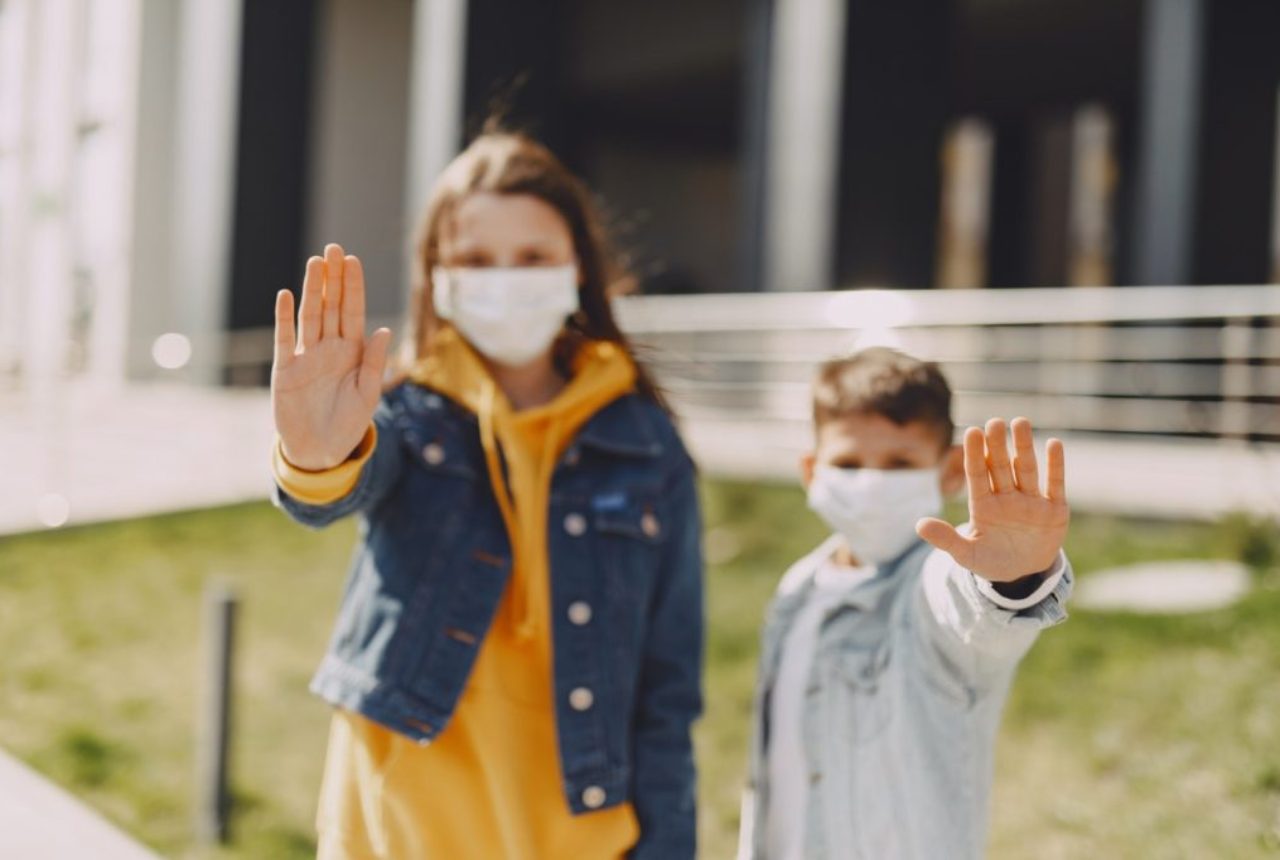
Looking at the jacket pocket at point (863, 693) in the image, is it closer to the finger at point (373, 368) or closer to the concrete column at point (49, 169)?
the finger at point (373, 368)

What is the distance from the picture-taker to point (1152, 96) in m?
11.8

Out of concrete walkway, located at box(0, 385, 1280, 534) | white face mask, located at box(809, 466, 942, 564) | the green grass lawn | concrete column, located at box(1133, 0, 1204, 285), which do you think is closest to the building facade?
concrete column, located at box(1133, 0, 1204, 285)

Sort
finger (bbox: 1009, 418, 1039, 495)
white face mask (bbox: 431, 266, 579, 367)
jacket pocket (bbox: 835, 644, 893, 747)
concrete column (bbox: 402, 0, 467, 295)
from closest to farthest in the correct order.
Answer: finger (bbox: 1009, 418, 1039, 495)
jacket pocket (bbox: 835, 644, 893, 747)
white face mask (bbox: 431, 266, 579, 367)
concrete column (bbox: 402, 0, 467, 295)

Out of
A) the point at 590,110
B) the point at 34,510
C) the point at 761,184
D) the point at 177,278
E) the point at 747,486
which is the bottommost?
the point at 34,510

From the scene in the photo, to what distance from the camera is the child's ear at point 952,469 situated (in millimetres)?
2115

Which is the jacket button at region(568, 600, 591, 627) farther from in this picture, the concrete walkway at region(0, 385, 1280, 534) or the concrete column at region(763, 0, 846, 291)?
the concrete column at region(763, 0, 846, 291)

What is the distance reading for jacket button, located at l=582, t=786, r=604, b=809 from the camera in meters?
2.02

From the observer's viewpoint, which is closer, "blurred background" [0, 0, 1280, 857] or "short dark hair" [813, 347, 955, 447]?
"short dark hair" [813, 347, 955, 447]

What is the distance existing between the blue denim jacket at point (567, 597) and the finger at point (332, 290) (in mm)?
234

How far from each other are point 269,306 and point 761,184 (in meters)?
7.83

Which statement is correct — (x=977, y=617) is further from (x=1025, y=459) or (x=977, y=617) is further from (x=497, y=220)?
(x=497, y=220)

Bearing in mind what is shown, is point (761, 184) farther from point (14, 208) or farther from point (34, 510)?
point (14, 208)

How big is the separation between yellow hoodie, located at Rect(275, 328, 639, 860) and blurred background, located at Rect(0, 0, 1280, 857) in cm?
48

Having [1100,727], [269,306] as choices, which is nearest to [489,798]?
[1100,727]
